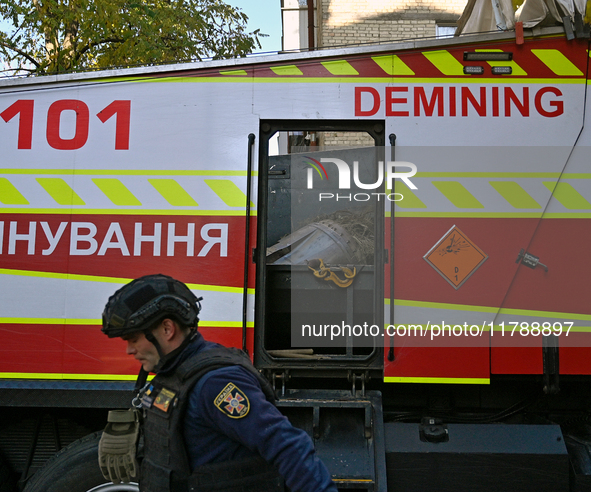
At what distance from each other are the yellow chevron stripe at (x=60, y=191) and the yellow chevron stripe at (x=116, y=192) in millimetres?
149

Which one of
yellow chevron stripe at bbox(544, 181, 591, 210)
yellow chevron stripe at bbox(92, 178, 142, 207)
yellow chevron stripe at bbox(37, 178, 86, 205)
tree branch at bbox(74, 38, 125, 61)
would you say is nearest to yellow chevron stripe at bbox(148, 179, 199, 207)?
yellow chevron stripe at bbox(92, 178, 142, 207)

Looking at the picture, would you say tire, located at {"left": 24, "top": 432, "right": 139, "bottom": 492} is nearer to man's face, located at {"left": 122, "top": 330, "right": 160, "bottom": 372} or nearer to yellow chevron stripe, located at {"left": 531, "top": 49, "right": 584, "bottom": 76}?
man's face, located at {"left": 122, "top": 330, "right": 160, "bottom": 372}

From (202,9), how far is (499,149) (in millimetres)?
8641

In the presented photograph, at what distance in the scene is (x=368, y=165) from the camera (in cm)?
410

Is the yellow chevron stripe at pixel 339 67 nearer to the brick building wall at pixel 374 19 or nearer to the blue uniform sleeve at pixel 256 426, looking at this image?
the blue uniform sleeve at pixel 256 426

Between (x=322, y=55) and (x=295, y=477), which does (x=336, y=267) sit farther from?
(x=295, y=477)

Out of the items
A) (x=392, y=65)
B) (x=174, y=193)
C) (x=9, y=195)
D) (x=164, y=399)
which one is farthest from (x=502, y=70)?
(x=9, y=195)

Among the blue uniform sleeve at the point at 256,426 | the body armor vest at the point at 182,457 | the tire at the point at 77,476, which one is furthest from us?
the tire at the point at 77,476

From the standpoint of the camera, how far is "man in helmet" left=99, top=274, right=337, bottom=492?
160cm

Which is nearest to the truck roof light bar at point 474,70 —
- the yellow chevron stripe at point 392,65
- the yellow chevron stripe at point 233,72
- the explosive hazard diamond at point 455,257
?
the yellow chevron stripe at point 392,65

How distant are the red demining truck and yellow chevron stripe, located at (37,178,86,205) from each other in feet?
0.04

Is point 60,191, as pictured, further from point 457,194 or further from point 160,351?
point 457,194

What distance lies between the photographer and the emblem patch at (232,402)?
1607 mm

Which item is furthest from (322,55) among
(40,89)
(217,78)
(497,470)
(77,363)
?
(497,470)
